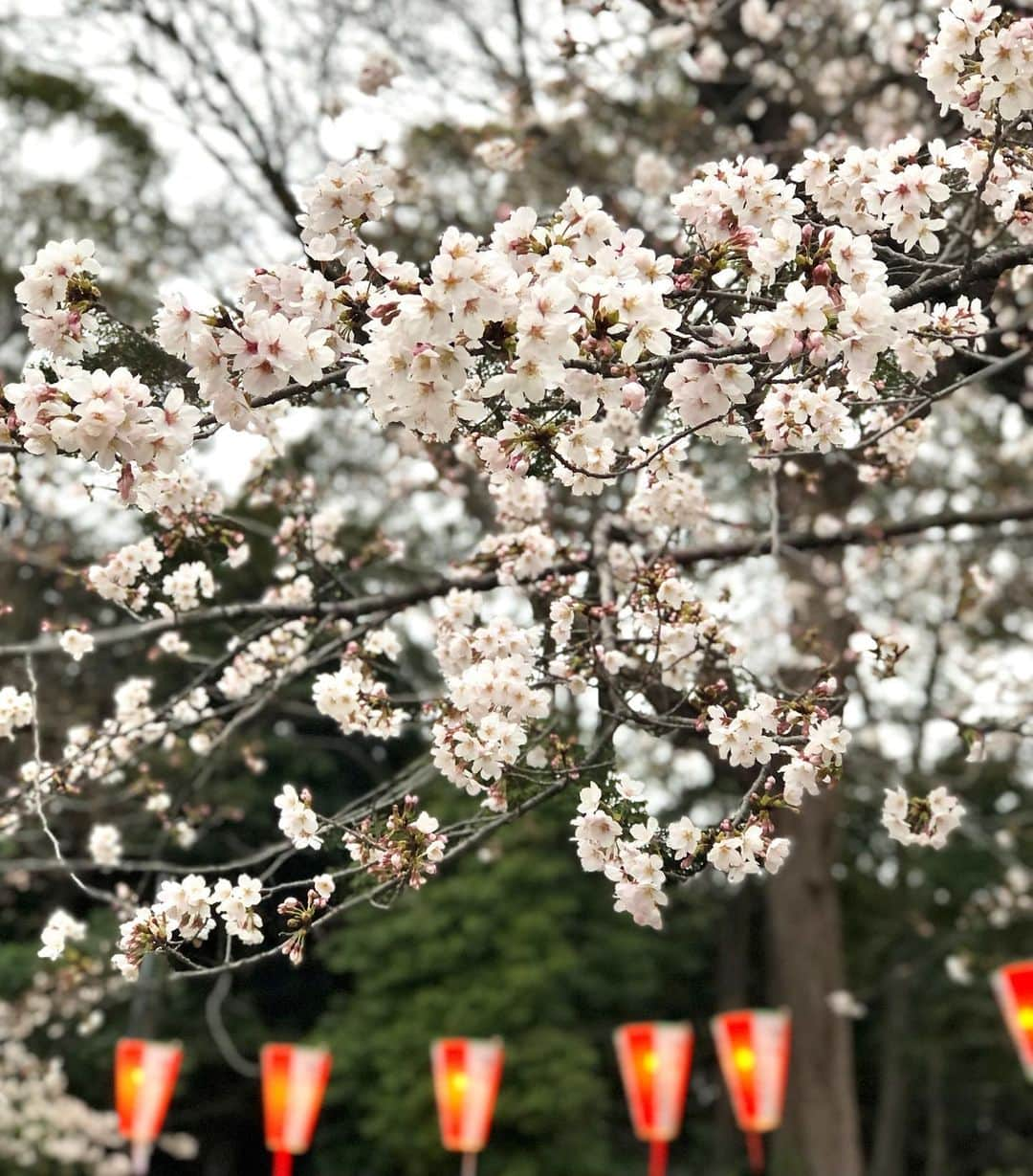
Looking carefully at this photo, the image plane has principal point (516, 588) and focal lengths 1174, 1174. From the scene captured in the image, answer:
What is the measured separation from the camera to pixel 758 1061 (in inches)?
277

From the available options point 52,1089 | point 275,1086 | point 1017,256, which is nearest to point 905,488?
point 275,1086

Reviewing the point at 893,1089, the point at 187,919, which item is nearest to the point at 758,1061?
the point at 187,919

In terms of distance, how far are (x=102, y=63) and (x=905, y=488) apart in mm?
5468

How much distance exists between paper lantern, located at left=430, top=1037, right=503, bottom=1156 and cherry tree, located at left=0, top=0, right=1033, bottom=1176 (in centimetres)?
438

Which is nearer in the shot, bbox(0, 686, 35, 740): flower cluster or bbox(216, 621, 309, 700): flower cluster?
bbox(0, 686, 35, 740): flower cluster

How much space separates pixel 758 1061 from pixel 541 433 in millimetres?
6337

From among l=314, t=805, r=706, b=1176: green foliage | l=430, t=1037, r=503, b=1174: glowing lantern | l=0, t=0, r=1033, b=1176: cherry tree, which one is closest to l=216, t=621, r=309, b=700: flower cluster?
l=0, t=0, r=1033, b=1176: cherry tree

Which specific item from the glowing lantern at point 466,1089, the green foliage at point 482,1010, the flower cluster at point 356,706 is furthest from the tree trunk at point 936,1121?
the flower cluster at point 356,706

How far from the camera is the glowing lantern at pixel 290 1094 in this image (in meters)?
6.57

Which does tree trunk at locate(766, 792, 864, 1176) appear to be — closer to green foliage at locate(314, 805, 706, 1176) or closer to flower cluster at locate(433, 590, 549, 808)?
green foliage at locate(314, 805, 706, 1176)

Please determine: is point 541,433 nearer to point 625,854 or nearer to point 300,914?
point 625,854

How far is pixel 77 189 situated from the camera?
9.39 meters

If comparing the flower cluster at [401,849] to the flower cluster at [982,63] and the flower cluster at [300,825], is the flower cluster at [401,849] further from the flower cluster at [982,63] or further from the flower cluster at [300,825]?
the flower cluster at [982,63]

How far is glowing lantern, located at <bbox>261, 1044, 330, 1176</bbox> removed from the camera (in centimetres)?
657
